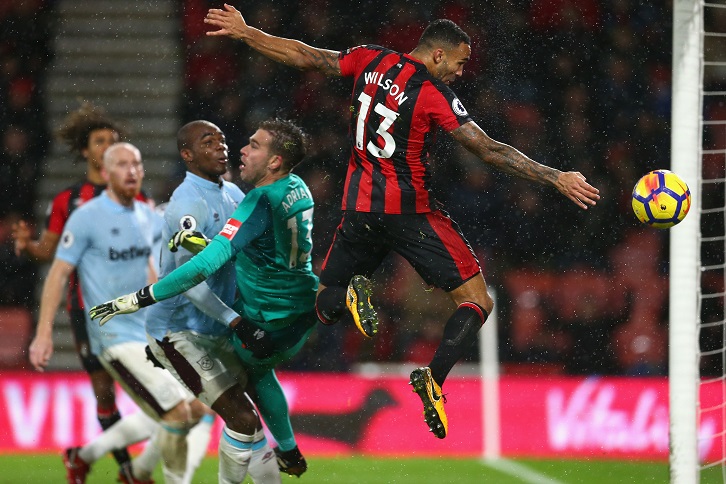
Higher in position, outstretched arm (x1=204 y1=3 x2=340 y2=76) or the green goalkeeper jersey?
outstretched arm (x1=204 y1=3 x2=340 y2=76)

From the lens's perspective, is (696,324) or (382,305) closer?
(696,324)

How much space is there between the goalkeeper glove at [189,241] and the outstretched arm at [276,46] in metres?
0.95

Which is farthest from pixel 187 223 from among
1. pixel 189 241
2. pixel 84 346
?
pixel 84 346

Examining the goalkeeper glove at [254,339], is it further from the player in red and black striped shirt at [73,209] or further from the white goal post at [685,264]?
the white goal post at [685,264]

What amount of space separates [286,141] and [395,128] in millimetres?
550

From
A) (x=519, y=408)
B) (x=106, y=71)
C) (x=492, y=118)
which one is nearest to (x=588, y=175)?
(x=492, y=118)

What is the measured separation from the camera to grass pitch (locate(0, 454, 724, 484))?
7.58m

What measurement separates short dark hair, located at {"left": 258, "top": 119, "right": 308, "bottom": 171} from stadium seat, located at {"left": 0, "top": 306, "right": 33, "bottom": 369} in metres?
5.32

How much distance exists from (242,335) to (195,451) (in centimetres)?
172

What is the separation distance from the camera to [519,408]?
345 inches

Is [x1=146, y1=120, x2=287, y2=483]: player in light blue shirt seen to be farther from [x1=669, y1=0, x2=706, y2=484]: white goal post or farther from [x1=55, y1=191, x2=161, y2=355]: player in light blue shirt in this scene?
[x1=669, y1=0, x2=706, y2=484]: white goal post

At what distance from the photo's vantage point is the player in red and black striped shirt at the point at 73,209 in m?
6.92

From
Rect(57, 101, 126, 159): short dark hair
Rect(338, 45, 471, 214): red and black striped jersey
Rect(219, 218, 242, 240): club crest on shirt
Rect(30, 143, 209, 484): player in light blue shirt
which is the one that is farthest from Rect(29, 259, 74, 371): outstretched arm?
Rect(338, 45, 471, 214): red and black striped jersey

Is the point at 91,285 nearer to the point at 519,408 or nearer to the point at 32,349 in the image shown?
the point at 32,349
